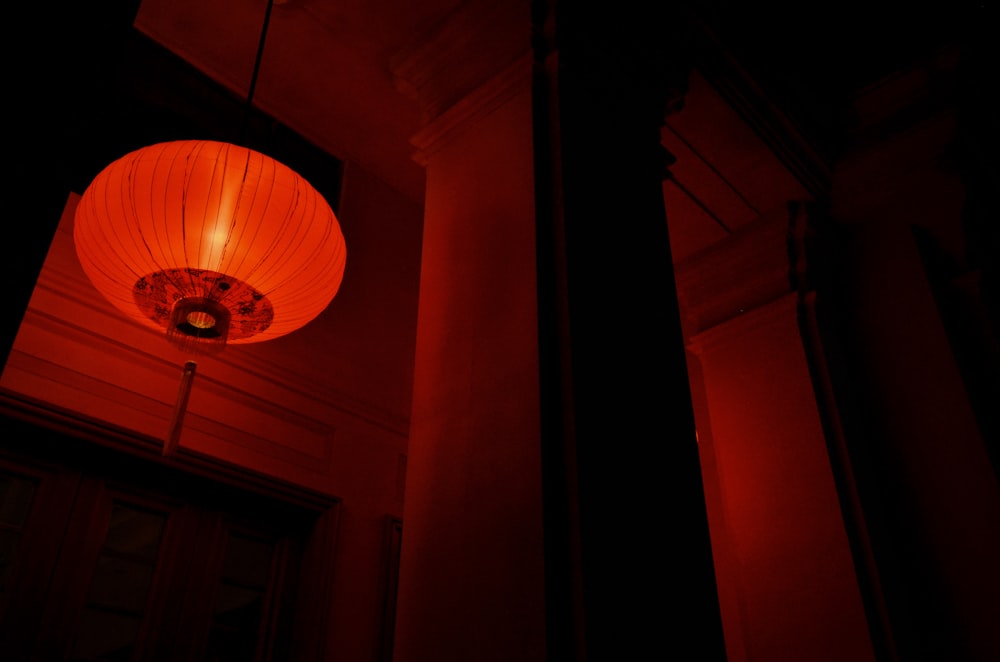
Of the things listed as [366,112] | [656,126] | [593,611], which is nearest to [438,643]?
[593,611]

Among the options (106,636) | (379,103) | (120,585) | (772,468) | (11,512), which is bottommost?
(106,636)

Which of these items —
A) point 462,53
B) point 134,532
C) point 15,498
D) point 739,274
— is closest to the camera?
point 462,53

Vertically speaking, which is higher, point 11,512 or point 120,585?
point 11,512

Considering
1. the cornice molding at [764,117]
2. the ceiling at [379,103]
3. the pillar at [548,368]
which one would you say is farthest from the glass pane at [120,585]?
the cornice molding at [764,117]

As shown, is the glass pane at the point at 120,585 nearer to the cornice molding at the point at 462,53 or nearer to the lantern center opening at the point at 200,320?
the lantern center opening at the point at 200,320

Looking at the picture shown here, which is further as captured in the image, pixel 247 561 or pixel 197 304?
pixel 247 561

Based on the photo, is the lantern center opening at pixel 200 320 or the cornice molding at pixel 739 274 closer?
the lantern center opening at pixel 200 320

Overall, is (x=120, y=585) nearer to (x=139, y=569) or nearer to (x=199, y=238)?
(x=139, y=569)

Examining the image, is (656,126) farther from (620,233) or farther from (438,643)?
(438,643)

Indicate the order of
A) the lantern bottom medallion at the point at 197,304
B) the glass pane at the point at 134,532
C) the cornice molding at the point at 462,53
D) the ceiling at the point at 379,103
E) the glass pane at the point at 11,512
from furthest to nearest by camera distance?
the ceiling at the point at 379,103, the glass pane at the point at 134,532, the glass pane at the point at 11,512, the cornice molding at the point at 462,53, the lantern bottom medallion at the point at 197,304

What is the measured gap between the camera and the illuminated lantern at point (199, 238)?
10.1ft

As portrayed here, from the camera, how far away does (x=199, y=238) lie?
307 cm

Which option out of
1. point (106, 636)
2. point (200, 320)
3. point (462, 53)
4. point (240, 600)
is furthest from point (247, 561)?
point (462, 53)

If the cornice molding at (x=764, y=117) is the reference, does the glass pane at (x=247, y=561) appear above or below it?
below
